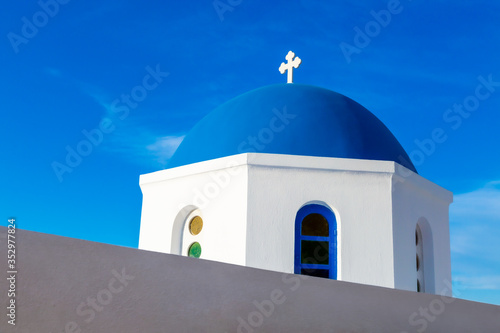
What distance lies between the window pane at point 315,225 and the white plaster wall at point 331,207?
0.67ft

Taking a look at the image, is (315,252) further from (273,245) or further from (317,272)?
(273,245)

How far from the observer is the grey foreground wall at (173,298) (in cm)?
334

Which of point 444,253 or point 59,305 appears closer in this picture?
point 59,305

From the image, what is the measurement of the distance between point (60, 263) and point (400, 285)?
4820mm

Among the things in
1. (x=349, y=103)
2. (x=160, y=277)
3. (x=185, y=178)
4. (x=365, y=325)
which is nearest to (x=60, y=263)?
(x=160, y=277)

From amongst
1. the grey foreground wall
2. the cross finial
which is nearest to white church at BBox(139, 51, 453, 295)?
the cross finial

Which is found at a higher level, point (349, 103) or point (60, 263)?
point (349, 103)

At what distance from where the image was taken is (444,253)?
8.12 metres

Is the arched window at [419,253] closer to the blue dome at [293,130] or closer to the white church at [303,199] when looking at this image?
the white church at [303,199]

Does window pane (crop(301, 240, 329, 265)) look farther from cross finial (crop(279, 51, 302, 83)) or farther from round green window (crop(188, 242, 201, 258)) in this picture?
cross finial (crop(279, 51, 302, 83))

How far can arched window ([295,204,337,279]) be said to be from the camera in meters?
6.88

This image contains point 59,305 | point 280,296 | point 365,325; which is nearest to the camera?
point 59,305

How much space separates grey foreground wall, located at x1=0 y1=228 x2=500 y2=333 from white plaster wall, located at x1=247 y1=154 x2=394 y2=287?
5.55 ft

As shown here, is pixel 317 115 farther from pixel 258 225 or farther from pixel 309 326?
pixel 309 326
